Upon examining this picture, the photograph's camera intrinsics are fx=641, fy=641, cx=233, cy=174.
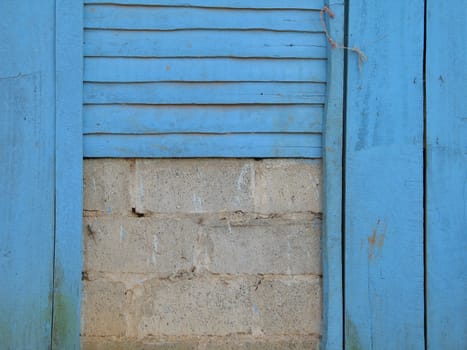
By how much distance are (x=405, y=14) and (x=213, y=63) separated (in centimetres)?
82

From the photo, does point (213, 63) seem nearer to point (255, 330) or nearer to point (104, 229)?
point (104, 229)

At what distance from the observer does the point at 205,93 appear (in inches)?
104

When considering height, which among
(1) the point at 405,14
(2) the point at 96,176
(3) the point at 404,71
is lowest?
(2) the point at 96,176

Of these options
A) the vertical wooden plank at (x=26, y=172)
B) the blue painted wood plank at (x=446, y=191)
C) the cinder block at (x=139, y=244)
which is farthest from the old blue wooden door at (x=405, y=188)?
the vertical wooden plank at (x=26, y=172)

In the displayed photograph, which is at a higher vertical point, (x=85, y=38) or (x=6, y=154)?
(x=85, y=38)

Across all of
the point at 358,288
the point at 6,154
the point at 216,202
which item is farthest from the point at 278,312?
the point at 6,154

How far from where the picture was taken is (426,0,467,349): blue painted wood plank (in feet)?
8.67

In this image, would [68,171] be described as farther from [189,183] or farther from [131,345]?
[131,345]

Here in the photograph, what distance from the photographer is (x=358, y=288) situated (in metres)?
2.65

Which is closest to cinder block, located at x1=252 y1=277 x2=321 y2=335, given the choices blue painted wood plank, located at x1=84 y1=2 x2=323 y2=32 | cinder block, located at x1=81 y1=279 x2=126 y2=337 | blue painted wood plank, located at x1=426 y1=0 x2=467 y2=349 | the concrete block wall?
the concrete block wall

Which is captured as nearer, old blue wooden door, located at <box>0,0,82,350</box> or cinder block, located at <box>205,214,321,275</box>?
old blue wooden door, located at <box>0,0,82,350</box>

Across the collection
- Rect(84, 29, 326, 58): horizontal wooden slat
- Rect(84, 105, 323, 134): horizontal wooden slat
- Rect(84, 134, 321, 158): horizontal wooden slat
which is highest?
Rect(84, 29, 326, 58): horizontal wooden slat

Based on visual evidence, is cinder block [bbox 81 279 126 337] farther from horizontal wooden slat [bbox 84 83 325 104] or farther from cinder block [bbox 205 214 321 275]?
horizontal wooden slat [bbox 84 83 325 104]

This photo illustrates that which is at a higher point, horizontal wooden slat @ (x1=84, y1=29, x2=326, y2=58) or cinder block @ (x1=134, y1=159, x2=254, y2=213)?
horizontal wooden slat @ (x1=84, y1=29, x2=326, y2=58)
